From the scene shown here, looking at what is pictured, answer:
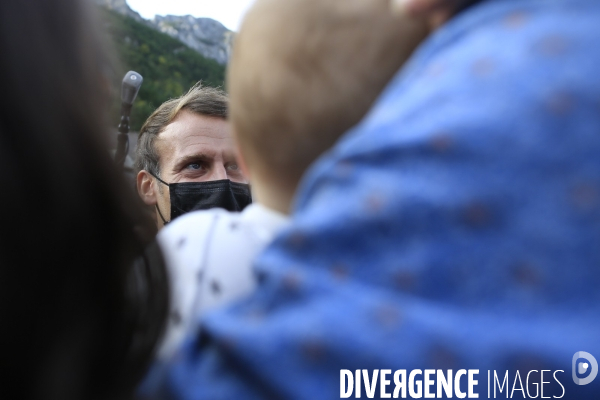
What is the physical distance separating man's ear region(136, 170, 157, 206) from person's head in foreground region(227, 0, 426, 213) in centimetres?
258

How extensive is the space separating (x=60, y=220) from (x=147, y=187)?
284 centimetres

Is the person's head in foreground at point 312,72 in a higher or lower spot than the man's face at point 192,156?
lower

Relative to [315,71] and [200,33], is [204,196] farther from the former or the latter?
[200,33]

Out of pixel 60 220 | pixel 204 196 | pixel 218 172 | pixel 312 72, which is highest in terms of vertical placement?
pixel 218 172

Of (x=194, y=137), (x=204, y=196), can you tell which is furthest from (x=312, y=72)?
(x=194, y=137)

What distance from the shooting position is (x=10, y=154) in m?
0.55

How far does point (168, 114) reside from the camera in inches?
137

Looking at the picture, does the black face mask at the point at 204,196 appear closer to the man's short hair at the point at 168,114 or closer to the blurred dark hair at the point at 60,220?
the man's short hair at the point at 168,114

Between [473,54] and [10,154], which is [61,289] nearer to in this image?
[10,154]

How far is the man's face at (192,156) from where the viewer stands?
310 cm

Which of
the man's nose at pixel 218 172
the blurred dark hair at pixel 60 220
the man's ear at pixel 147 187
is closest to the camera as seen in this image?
the blurred dark hair at pixel 60 220

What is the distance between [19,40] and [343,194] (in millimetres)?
387

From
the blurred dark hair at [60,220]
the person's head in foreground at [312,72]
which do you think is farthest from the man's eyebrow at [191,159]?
the blurred dark hair at [60,220]

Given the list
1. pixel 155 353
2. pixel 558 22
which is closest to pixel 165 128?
pixel 155 353
